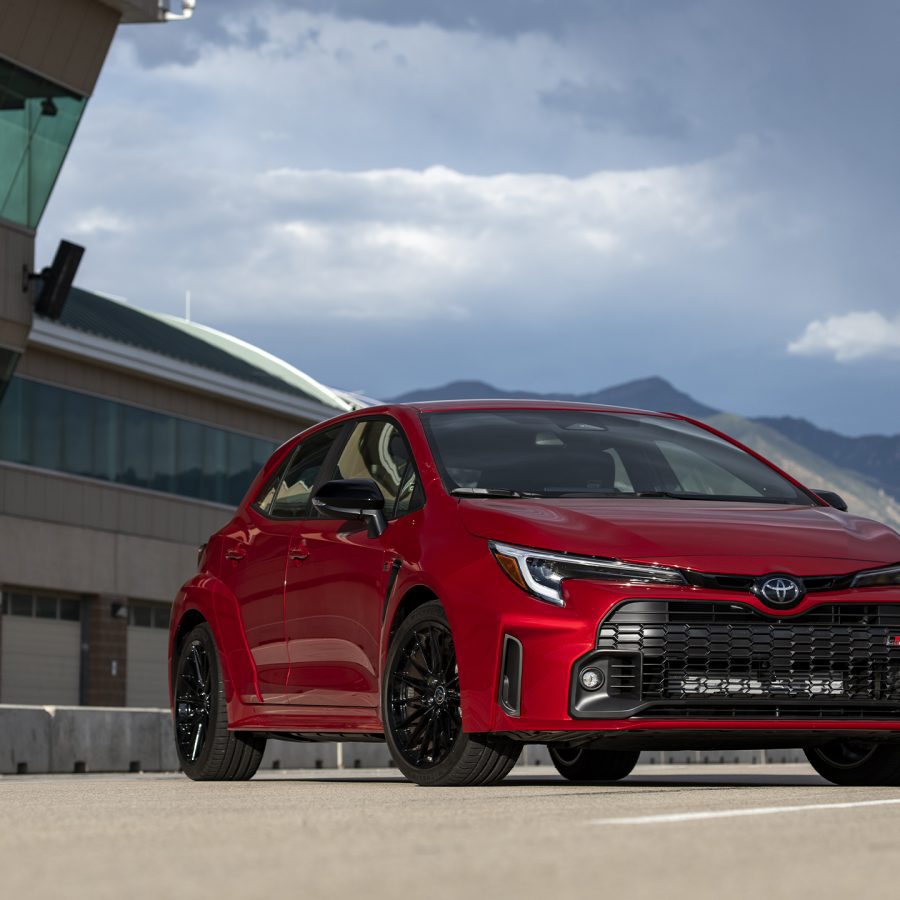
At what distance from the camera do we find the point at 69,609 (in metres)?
40.8

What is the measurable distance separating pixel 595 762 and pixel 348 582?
201 cm

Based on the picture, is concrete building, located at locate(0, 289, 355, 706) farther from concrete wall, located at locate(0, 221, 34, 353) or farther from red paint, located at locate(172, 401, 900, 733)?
red paint, located at locate(172, 401, 900, 733)

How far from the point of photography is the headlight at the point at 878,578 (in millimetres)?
8617

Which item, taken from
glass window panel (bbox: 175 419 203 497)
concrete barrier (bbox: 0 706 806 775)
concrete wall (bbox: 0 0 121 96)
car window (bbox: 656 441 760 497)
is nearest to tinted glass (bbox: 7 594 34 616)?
glass window panel (bbox: 175 419 203 497)

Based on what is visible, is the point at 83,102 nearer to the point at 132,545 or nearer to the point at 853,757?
the point at 132,545

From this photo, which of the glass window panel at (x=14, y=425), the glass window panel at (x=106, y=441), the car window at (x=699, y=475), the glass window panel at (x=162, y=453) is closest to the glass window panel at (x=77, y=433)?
the glass window panel at (x=106, y=441)

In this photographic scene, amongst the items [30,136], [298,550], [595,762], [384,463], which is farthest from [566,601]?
[30,136]

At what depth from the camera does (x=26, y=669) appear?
39125 millimetres

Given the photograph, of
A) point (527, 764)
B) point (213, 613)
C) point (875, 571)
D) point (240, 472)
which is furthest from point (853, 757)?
point (240, 472)

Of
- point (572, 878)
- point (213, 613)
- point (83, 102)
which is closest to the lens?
point (572, 878)

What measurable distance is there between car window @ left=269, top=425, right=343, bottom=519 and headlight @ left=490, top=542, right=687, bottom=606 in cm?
219

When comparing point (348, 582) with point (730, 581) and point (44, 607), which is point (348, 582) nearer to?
point (730, 581)

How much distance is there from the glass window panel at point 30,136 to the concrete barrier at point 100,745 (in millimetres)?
10573

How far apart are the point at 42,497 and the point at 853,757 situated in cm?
3126
